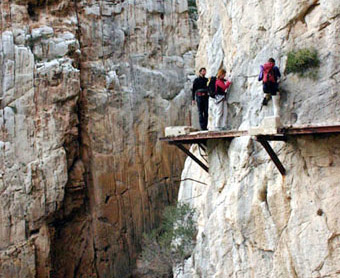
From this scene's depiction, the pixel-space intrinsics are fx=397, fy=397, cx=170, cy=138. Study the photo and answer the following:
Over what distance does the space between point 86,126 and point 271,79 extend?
12080 mm

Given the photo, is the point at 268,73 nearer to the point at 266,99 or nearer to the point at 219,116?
the point at 266,99

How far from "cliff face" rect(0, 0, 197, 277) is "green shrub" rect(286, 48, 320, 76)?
1140 centimetres

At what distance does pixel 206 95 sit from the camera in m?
8.97

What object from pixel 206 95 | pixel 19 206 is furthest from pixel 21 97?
pixel 206 95

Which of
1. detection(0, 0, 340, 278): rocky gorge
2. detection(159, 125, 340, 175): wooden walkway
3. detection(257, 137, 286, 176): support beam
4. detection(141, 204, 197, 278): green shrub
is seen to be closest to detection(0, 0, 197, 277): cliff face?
detection(0, 0, 340, 278): rocky gorge

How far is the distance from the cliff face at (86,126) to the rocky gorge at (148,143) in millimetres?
49

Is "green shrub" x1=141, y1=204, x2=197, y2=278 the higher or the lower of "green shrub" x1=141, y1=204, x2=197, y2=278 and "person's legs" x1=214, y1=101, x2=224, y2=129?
the lower

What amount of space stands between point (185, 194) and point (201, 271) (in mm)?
2859

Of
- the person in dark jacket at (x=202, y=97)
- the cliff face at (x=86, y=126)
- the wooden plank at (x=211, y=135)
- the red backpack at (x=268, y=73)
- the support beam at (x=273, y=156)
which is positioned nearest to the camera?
the support beam at (x=273, y=156)

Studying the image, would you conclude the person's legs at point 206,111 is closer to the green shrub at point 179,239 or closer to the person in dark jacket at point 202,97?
the person in dark jacket at point 202,97

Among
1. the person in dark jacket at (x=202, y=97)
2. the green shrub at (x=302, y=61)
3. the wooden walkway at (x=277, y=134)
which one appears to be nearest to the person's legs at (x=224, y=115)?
the wooden walkway at (x=277, y=134)

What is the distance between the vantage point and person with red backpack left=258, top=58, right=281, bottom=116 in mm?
6562

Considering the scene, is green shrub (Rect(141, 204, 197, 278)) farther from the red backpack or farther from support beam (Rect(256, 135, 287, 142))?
the red backpack

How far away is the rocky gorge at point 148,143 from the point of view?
6156 mm
